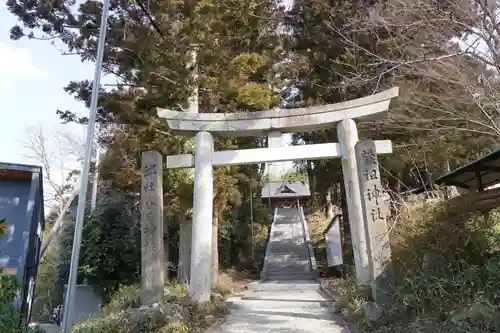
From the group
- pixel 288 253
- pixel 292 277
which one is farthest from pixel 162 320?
pixel 288 253

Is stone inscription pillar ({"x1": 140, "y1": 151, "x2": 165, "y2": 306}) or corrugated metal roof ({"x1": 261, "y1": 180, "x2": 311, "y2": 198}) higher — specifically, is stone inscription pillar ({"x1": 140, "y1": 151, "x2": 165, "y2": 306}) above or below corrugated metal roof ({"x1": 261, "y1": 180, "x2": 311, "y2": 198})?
below

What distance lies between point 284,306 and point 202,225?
2843 mm

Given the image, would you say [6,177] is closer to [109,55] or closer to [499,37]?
[109,55]

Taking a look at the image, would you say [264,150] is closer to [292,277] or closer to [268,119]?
[268,119]

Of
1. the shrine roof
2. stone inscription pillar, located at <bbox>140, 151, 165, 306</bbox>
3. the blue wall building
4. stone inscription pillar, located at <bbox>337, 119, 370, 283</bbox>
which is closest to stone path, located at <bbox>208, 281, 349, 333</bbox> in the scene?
stone inscription pillar, located at <bbox>337, 119, 370, 283</bbox>

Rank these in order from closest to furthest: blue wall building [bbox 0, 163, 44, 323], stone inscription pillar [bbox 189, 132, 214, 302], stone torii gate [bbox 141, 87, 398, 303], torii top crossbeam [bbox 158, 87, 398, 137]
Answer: blue wall building [bbox 0, 163, 44, 323], stone inscription pillar [bbox 189, 132, 214, 302], stone torii gate [bbox 141, 87, 398, 303], torii top crossbeam [bbox 158, 87, 398, 137]

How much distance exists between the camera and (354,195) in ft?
29.4

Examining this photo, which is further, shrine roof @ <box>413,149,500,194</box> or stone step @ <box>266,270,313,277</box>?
stone step @ <box>266,270,313,277</box>

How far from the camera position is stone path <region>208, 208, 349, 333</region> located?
23.5 ft

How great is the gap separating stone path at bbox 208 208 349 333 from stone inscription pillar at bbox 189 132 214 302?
2.86ft

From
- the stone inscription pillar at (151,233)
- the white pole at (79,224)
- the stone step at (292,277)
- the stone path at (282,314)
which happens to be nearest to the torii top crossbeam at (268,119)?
the stone inscription pillar at (151,233)

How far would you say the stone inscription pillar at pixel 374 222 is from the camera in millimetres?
6918

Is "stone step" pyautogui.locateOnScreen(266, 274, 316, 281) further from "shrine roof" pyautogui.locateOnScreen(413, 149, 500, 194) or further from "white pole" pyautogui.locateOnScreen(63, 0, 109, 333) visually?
"white pole" pyautogui.locateOnScreen(63, 0, 109, 333)

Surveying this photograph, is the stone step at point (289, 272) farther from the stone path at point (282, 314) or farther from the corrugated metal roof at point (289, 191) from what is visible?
the corrugated metal roof at point (289, 191)
